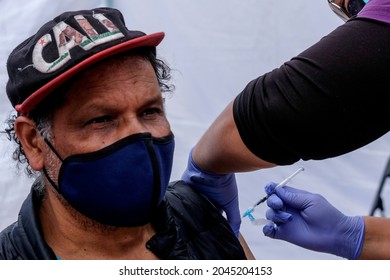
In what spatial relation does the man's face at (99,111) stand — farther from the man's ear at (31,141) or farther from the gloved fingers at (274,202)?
the gloved fingers at (274,202)

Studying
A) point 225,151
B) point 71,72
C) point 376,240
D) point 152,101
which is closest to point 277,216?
point 376,240

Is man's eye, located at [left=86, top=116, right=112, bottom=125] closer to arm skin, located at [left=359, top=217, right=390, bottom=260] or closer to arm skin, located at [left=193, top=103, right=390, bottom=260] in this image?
arm skin, located at [left=193, top=103, right=390, bottom=260]

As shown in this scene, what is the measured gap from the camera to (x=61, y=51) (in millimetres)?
1291

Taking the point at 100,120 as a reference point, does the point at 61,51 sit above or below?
above

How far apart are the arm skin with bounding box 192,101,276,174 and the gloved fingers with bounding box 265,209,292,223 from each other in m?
0.40

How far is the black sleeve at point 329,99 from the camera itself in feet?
4.09

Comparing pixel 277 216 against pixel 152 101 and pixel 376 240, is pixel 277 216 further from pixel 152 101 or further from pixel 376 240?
pixel 152 101

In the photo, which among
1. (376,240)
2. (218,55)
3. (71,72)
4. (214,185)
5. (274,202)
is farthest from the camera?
(218,55)

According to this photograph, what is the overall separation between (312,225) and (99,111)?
92cm

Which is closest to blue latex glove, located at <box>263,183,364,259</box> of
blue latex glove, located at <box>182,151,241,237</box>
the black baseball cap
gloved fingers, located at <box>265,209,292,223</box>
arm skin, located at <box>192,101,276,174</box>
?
gloved fingers, located at <box>265,209,292,223</box>

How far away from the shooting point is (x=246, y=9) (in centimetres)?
235

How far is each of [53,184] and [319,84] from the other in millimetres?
625
